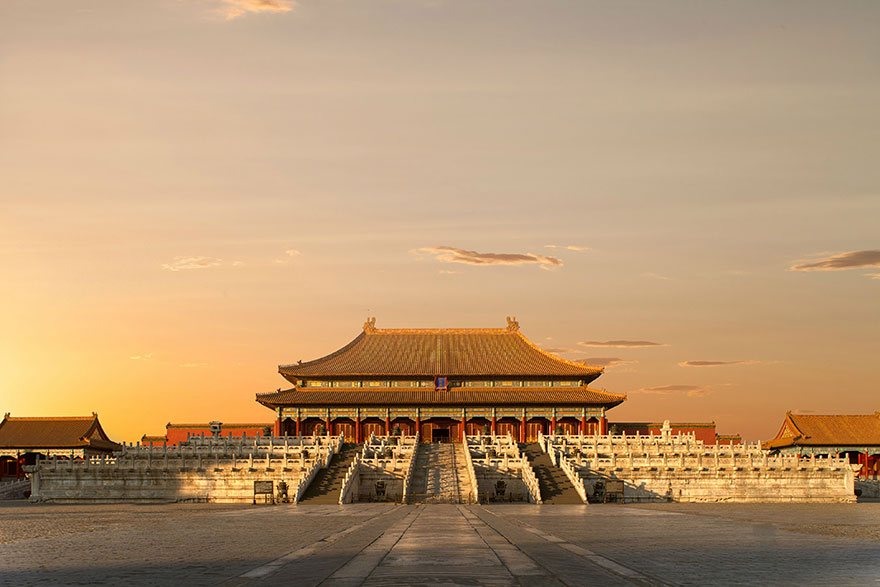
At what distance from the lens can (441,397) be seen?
8225 cm

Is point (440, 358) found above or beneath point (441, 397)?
above

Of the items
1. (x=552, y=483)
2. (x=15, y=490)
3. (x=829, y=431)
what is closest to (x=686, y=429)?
(x=829, y=431)

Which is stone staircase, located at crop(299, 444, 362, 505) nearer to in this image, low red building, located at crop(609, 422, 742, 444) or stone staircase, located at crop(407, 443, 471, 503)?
stone staircase, located at crop(407, 443, 471, 503)

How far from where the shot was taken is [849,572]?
47.9 feet

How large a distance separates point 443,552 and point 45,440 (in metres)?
75.2

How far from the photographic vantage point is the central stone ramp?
4694cm

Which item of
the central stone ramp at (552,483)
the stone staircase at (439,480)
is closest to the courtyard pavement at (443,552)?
the stone staircase at (439,480)

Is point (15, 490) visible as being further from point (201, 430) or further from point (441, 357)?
point (441, 357)

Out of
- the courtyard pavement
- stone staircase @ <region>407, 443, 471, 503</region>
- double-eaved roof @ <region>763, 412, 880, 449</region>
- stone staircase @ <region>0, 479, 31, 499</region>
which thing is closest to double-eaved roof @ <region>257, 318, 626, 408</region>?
double-eaved roof @ <region>763, 412, 880, 449</region>

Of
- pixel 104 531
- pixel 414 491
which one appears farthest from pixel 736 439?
pixel 104 531

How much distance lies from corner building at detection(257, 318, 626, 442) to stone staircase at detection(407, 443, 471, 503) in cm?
2617

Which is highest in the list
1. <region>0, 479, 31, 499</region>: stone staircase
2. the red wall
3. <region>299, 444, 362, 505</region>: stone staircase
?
the red wall

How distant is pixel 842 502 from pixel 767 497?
4.12m

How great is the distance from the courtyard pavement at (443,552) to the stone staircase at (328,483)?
16063 millimetres
